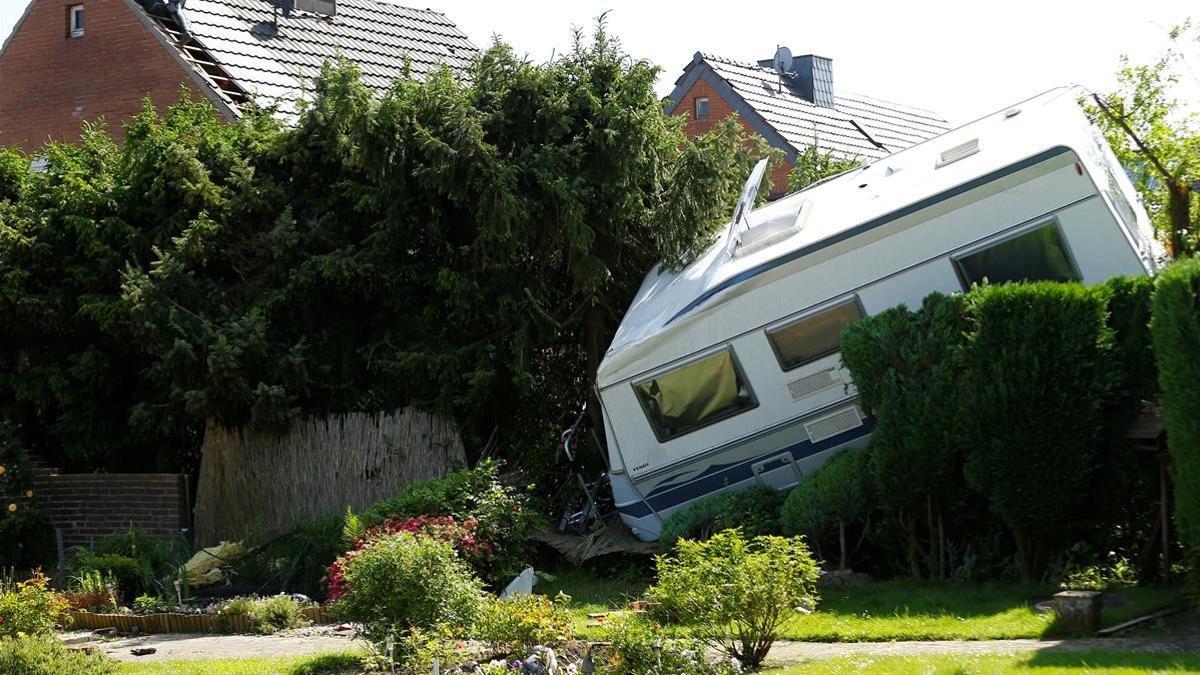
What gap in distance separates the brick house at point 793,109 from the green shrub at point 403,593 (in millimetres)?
18710

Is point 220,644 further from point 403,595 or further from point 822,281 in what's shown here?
point 822,281

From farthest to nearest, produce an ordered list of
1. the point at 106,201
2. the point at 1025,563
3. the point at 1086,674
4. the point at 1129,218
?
the point at 106,201, the point at 1129,218, the point at 1025,563, the point at 1086,674

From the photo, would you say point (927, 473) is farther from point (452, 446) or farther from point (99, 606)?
point (99, 606)

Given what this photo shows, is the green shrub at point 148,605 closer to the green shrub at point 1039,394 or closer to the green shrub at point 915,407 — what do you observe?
the green shrub at point 915,407

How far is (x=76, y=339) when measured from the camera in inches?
676

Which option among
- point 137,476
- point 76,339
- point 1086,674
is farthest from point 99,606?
point 1086,674

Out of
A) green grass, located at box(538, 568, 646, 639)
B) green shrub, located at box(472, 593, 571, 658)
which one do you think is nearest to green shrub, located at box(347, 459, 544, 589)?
green grass, located at box(538, 568, 646, 639)

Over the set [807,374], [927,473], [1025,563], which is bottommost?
[1025,563]

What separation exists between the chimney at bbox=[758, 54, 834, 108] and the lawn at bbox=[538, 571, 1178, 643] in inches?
894

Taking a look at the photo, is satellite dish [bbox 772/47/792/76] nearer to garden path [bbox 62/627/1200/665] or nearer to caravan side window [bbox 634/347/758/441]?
caravan side window [bbox 634/347/758/441]

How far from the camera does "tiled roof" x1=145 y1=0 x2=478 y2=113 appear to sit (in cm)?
2255

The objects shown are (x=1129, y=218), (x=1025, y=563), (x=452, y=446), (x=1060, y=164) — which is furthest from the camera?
(x=452, y=446)

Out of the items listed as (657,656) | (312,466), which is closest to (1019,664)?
(657,656)

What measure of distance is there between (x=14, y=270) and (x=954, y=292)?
11358mm
